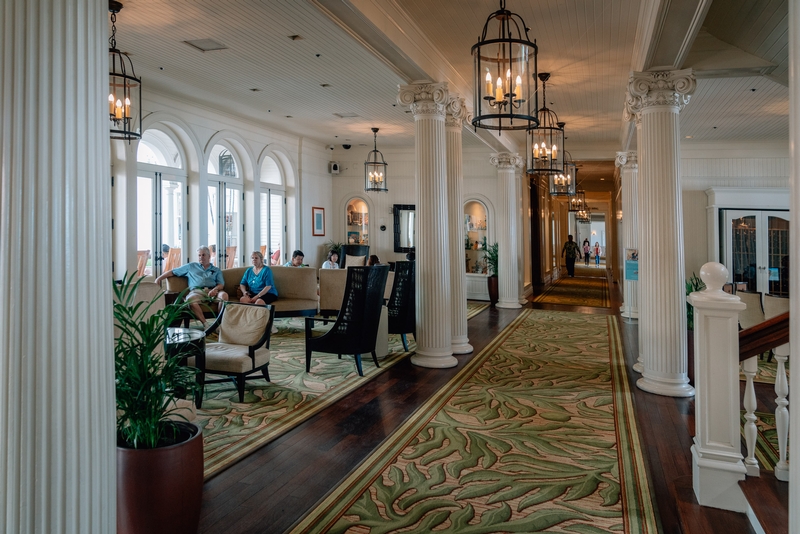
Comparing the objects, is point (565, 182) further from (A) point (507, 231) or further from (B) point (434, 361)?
(B) point (434, 361)

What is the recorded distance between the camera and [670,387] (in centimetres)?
522

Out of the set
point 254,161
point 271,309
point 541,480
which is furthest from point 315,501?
point 254,161

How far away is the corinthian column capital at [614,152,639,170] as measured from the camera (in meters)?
Result: 10.6

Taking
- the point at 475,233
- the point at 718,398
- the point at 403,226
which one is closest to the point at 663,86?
the point at 718,398

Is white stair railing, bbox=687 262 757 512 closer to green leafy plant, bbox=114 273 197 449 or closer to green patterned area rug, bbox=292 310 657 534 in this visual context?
green patterned area rug, bbox=292 310 657 534

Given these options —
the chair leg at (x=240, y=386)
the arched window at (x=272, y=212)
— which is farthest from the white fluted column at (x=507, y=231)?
the chair leg at (x=240, y=386)

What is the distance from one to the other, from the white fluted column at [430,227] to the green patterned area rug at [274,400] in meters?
0.63

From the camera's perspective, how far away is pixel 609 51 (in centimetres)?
639

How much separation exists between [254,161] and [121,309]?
9165mm

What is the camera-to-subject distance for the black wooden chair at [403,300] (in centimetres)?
717

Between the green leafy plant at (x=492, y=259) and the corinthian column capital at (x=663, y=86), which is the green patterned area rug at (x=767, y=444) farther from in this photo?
the green leafy plant at (x=492, y=259)

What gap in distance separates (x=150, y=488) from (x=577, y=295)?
1330cm

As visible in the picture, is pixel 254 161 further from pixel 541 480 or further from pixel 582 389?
pixel 541 480

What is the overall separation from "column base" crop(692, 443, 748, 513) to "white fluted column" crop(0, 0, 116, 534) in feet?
9.18
